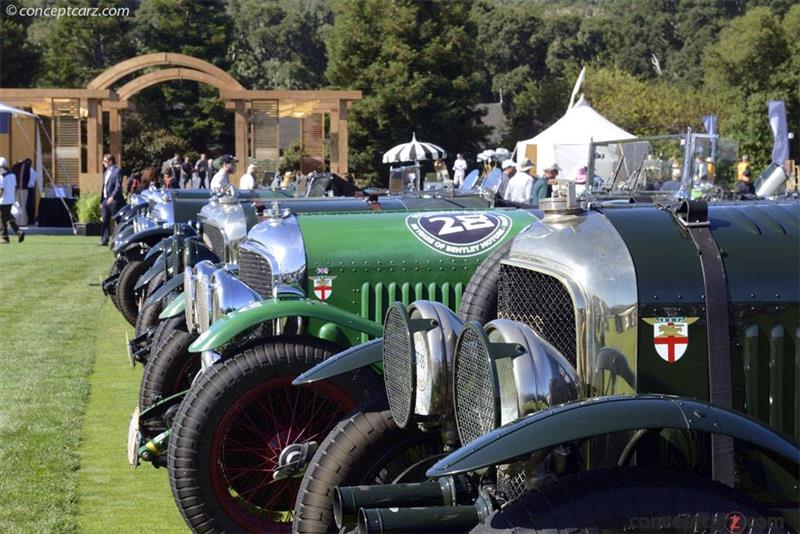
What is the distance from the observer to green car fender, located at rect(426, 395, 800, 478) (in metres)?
2.91

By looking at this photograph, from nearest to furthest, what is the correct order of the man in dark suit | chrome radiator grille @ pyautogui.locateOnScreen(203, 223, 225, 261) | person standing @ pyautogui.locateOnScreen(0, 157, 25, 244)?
1. chrome radiator grille @ pyautogui.locateOnScreen(203, 223, 225, 261)
2. person standing @ pyautogui.locateOnScreen(0, 157, 25, 244)
3. the man in dark suit

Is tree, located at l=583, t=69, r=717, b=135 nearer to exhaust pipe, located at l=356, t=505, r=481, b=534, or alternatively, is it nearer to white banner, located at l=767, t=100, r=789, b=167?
white banner, located at l=767, t=100, r=789, b=167

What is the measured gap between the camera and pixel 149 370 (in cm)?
638

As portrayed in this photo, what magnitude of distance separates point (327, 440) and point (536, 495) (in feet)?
4.35

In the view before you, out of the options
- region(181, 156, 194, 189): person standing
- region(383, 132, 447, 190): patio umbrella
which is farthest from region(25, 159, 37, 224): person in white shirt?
region(383, 132, 447, 190): patio umbrella

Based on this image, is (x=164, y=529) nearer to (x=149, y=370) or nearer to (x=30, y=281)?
(x=149, y=370)

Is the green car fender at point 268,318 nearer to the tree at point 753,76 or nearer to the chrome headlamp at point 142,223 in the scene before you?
the chrome headlamp at point 142,223

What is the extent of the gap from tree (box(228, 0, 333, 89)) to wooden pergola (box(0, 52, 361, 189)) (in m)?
41.4

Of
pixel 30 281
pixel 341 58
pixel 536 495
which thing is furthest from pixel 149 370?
pixel 341 58

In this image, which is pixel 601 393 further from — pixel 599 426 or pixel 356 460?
pixel 356 460

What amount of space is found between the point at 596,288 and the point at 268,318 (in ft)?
6.42

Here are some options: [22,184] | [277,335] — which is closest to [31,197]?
[22,184]

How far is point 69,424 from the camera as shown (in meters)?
7.25

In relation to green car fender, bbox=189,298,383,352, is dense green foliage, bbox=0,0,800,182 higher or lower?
higher
